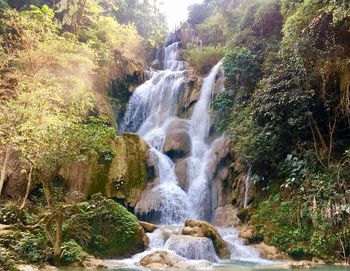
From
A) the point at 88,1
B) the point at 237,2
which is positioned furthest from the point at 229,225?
the point at 237,2

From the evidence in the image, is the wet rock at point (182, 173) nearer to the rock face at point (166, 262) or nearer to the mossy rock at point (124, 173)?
the mossy rock at point (124, 173)

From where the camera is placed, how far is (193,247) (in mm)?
10148

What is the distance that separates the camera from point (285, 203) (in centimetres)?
1166

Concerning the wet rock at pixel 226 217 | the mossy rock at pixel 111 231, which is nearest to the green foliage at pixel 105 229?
the mossy rock at pixel 111 231

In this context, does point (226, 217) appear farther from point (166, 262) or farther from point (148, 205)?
point (166, 262)

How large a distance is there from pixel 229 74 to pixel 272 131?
5587 mm

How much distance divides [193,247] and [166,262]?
1.32 meters

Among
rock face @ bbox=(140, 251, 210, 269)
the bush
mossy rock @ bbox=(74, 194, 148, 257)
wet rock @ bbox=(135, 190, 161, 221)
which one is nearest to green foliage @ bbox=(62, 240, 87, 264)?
mossy rock @ bbox=(74, 194, 148, 257)

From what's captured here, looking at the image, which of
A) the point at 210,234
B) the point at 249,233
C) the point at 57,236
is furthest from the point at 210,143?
the point at 57,236

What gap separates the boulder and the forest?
7cm

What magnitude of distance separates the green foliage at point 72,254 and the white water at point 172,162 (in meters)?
1.57

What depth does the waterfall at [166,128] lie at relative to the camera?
50.5 ft

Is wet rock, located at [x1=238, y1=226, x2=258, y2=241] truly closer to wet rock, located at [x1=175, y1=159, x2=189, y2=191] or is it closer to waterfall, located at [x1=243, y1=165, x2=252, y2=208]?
waterfall, located at [x1=243, y1=165, x2=252, y2=208]

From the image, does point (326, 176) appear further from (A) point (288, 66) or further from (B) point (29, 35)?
(B) point (29, 35)
